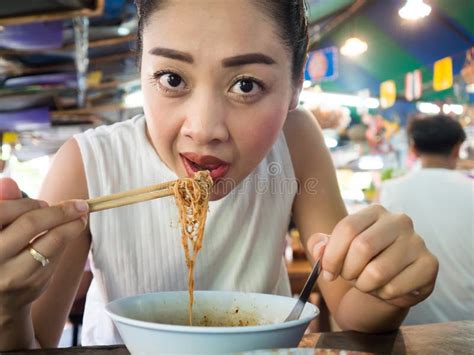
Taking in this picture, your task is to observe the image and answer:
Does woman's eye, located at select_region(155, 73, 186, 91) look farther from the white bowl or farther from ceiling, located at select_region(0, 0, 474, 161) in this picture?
ceiling, located at select_region(0, 0, 474, 161)

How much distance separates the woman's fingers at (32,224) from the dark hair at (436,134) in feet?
9.86

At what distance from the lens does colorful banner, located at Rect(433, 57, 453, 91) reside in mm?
7262

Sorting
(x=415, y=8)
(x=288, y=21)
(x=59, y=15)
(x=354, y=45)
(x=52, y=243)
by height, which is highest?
(x=354, y=45)

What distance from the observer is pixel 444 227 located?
108 inches

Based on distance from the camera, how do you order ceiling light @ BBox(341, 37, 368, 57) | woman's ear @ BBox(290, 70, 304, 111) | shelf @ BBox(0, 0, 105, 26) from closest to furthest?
woman's ear @ BBox(290, 70, 304, 111)
shelf @ BBox(0, 0, 105, 26)
ceiling light @ BBox(341, 37, 368, 57)

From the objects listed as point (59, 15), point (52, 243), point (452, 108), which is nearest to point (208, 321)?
point (52, 243)

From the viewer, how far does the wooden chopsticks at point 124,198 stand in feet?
3.02

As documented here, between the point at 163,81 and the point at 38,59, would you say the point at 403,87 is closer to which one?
the point at 38,59

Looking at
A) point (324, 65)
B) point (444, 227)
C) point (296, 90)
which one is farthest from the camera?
point (324, 65)

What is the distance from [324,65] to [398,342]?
713 centimetres

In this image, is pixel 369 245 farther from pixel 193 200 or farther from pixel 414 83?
pixel 414 83

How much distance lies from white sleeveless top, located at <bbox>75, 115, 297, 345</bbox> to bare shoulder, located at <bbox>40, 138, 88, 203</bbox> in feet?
0.07

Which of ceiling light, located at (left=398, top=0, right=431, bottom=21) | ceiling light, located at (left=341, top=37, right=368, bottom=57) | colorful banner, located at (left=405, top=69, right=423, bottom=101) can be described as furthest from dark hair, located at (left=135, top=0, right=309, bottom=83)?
colorful banner, located at (left=405, top=69, right=423, bottom=101)

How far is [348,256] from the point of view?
906mm
